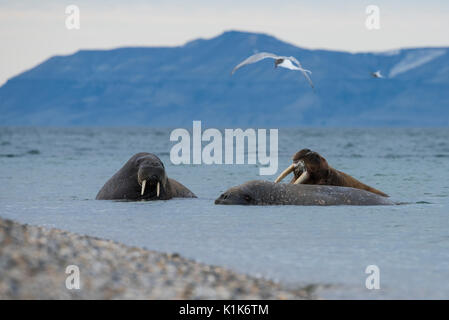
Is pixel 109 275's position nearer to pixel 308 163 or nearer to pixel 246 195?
pixel 246 195

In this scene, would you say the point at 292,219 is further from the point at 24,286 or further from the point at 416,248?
the point at 24,286

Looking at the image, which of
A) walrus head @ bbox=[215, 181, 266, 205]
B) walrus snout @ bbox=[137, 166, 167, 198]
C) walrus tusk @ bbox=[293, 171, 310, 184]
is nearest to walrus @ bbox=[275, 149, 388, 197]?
walrus tusk @ bbox=[293, 171, 310, 184]

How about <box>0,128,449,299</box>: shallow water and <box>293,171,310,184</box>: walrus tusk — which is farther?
<box>293,171,310,184</box>: walrus tusk

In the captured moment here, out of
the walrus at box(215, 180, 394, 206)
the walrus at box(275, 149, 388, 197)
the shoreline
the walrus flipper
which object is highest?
the walrus at box(275, 149, 388, 197)

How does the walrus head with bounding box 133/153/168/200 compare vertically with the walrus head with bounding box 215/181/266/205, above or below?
above

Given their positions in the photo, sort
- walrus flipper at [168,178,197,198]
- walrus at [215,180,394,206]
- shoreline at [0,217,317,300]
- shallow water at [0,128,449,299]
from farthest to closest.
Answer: walrus flipper at [168,178,197,198], walrus at [215,180,394,206], shallow water at [0,128,449,299], shoreline at [0,217,317,300]

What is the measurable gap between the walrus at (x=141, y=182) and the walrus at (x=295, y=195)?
3.94 feet

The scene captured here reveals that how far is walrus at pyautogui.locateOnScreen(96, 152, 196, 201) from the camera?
42.7ft

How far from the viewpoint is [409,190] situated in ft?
55.4

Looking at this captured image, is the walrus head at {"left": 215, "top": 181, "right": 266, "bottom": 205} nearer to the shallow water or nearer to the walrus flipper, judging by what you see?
the shallow water

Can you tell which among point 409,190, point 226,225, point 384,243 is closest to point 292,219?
point 226,225

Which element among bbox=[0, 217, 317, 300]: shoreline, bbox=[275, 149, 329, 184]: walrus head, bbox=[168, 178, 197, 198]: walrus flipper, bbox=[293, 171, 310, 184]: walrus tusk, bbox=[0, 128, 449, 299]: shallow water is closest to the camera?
bbox=[0, 217, 317, 300]: shoreline

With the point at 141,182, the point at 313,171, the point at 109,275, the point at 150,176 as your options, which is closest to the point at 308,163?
the point at 313,171
